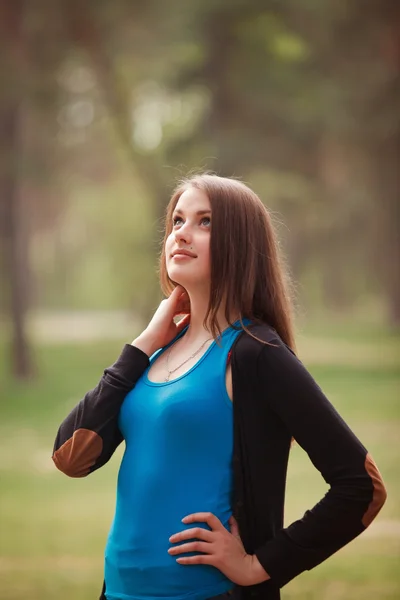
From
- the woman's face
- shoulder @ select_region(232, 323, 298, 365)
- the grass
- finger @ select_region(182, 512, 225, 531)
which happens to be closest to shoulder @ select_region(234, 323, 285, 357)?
shoulder @ select_region(232, 323, 298, 365)

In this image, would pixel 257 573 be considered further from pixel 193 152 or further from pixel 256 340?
pixel 193 152

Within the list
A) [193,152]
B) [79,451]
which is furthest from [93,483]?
[79,451]

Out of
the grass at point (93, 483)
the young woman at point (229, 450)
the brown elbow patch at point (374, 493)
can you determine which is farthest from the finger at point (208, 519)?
the grass at point (93, 483)

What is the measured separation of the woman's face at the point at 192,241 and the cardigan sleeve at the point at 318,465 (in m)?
0.18

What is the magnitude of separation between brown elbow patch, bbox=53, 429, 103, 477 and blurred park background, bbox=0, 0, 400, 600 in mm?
4441

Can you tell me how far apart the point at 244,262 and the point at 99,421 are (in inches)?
13.0

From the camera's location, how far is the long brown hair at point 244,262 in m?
1.25

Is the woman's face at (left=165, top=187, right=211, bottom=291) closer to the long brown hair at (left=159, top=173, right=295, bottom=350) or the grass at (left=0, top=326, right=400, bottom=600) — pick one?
the long brown hair at (left=159, top=173, right=295, bottom=350)

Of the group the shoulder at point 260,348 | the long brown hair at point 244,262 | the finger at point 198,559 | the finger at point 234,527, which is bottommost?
the finger at point 198,559

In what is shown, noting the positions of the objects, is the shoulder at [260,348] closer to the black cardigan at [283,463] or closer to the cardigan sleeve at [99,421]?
the black cardigan at [283,463]

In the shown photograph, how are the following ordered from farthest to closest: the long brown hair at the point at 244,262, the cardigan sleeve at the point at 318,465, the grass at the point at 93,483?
1. the grass at the point at 93,483
2. the long brown hair at the point at 244,262
3. the cardigan sleeve at the point at 318,465

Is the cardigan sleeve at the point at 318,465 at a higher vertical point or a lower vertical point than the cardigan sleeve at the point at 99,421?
lower

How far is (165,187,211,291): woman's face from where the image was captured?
126cm

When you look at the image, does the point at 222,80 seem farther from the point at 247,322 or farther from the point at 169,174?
the point at 247,322
